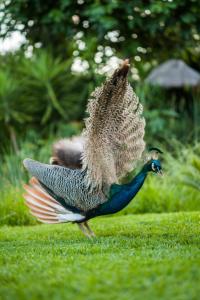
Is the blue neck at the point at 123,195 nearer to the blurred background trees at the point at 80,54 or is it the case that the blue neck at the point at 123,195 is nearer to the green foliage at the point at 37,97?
the blurred background trees at the point at 80,54

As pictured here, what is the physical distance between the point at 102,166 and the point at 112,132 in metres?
0.31

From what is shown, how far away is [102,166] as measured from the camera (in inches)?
240

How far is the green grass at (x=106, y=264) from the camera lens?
149 inches

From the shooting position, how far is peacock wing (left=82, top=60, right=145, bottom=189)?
5.84 meters

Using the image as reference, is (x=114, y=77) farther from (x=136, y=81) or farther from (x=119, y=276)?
(x=136, y=81)

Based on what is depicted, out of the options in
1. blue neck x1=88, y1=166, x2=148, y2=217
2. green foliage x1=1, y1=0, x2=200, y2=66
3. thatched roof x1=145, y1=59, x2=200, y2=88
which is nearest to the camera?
blue neck x1=88, y1=166, x2=148, y2=217

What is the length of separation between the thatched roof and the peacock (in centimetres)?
746

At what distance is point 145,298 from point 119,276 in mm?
476

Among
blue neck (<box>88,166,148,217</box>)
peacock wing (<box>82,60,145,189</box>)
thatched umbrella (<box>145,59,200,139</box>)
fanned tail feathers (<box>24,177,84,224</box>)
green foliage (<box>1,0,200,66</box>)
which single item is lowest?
thatched umbrella (<box>145,59,200,139</box>)

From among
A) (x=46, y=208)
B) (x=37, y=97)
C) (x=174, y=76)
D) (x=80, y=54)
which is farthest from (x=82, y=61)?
(x=46, y=208)

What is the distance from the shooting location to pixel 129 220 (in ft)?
26.2

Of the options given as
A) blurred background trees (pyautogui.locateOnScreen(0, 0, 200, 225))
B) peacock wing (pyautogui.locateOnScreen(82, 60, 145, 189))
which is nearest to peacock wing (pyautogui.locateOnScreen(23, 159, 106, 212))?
peacock wing (pyautogui.locateOnScreen(82, 60, 145, 189))

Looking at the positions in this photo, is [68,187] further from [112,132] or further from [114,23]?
[114,23]

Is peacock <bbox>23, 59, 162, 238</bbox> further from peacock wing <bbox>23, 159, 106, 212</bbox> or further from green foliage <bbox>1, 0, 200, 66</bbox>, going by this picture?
green foliage <bbox>1, 0, 200, 66</bbox>
